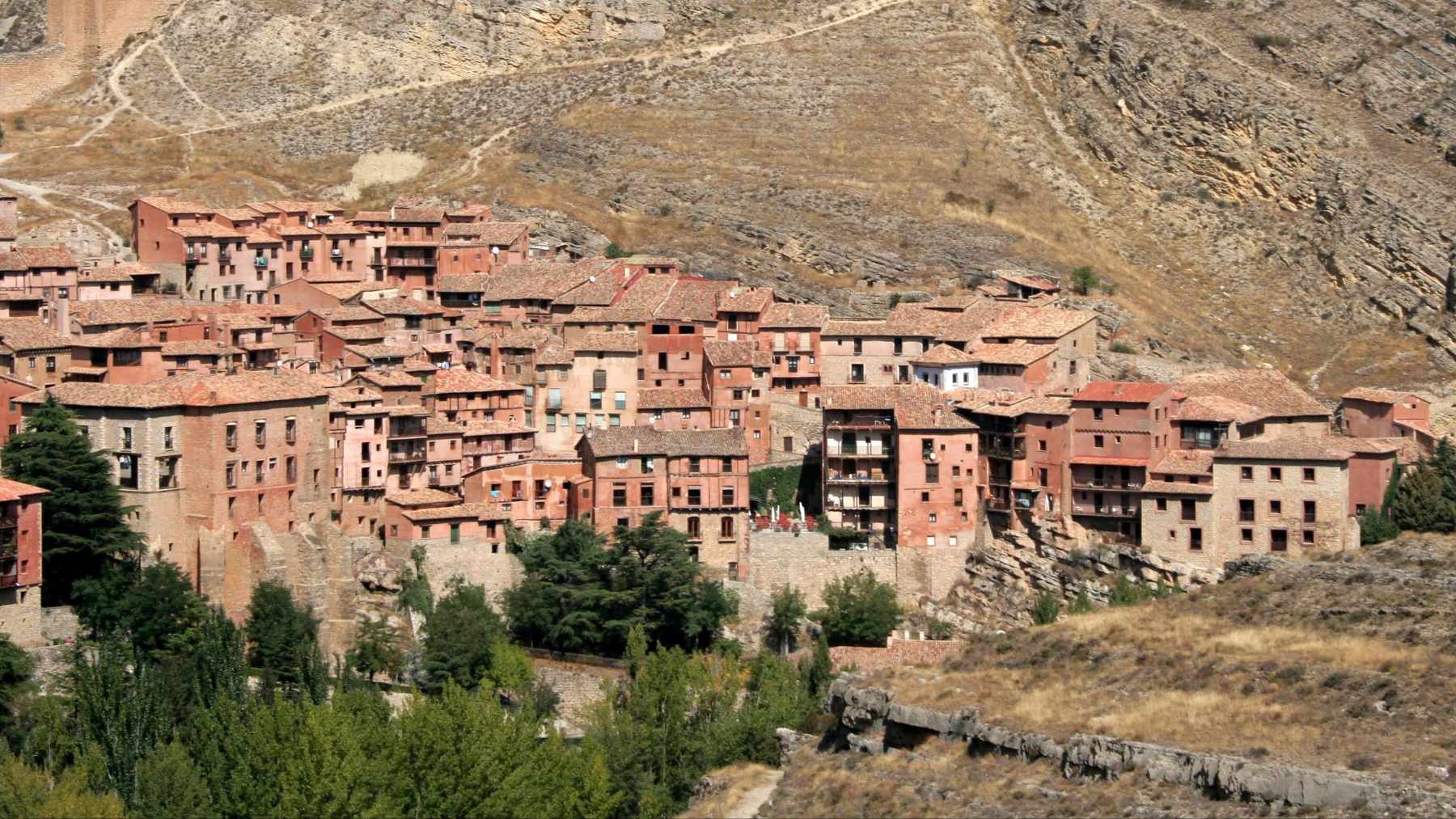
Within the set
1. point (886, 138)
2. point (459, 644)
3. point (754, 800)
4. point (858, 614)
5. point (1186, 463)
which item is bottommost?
point (754, 800)

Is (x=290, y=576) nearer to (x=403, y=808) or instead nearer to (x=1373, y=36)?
(x=403, y=808)

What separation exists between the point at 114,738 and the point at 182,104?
67.2 metres

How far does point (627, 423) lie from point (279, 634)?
17880 mm

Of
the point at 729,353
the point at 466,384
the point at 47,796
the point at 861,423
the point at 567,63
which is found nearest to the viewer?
the point at 47,796

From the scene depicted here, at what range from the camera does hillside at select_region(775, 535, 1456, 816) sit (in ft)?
200

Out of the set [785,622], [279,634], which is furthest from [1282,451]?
[279,634]

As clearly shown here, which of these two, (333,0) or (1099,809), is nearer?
(1099,809)

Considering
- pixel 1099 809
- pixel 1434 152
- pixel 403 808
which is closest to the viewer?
pixel 1099 809

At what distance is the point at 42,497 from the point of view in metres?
84.3

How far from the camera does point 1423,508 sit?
91.2m

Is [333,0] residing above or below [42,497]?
above

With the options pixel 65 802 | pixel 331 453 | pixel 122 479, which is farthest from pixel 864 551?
pixel 65 802

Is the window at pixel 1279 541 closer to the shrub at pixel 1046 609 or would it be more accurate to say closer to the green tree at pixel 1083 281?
the shrub at pixel 1046 609

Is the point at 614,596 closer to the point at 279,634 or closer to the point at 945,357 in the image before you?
the point at 279,634
